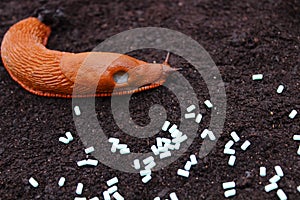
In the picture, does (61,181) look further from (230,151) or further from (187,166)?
(230,151)

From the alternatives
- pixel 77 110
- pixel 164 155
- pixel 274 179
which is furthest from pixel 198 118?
pixel 77 110

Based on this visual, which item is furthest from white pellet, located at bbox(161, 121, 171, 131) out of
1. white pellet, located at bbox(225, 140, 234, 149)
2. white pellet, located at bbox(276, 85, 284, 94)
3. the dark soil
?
white pellet, located at bbox(276, 85, 284, 94)

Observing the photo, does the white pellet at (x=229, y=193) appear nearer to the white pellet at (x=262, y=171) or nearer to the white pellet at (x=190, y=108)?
the white pellet at (x=262, y=171)

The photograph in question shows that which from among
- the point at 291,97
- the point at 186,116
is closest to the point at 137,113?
the point at 186,116

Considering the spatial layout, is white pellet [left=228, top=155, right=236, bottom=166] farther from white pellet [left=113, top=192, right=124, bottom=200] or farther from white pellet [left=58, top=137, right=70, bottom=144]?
white pellet [left=58, top=137, right=70, bottom=144]

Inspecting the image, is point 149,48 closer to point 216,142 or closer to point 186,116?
point 186,116

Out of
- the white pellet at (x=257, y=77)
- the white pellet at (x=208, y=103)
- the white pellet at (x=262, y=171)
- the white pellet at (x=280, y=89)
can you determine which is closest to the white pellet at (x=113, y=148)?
the white pellet at (x=208, y=103)
